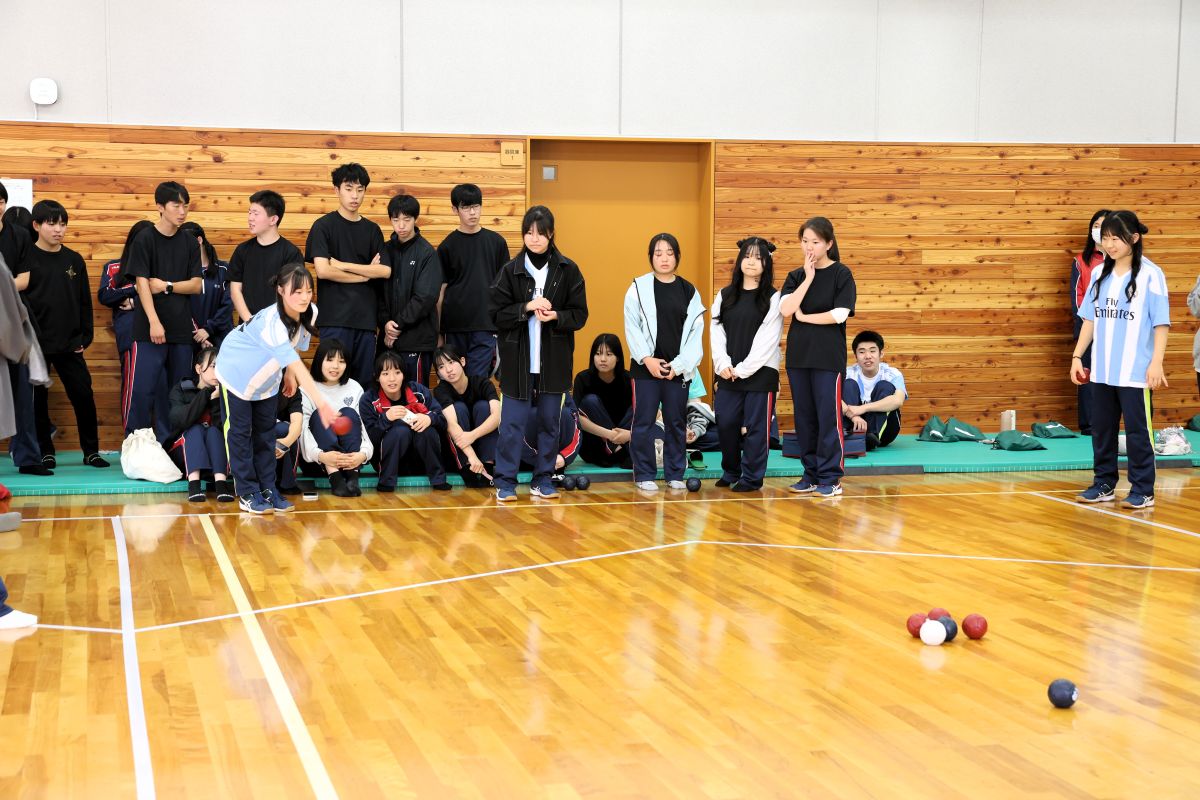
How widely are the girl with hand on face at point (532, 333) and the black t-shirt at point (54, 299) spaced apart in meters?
3.03

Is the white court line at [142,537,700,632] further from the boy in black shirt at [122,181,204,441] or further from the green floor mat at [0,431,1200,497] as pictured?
the boy in black shirt at [122,181,204,441]

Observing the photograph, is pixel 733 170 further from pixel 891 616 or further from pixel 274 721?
pixel 274 721

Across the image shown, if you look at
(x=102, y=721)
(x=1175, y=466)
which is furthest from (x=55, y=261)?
(x=1175, y=466)

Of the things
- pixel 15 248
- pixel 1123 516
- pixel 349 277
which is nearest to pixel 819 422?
pixel 1123 516

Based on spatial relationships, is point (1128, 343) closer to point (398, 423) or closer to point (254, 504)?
point (398, 423)

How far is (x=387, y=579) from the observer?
5.38 m

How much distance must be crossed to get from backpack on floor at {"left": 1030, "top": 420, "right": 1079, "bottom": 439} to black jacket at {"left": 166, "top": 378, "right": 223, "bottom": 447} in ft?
21.0

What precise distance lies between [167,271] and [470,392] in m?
2.15

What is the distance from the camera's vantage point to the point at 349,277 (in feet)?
26.3

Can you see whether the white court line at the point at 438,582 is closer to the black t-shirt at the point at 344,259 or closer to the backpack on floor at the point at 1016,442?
the black t-shirt at the point at 344,259

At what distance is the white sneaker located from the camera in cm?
456

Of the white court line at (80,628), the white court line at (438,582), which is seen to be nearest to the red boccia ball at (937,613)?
the white court line at (438,582)

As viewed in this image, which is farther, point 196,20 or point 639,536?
point 196,20

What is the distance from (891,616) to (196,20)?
700 centimetres
